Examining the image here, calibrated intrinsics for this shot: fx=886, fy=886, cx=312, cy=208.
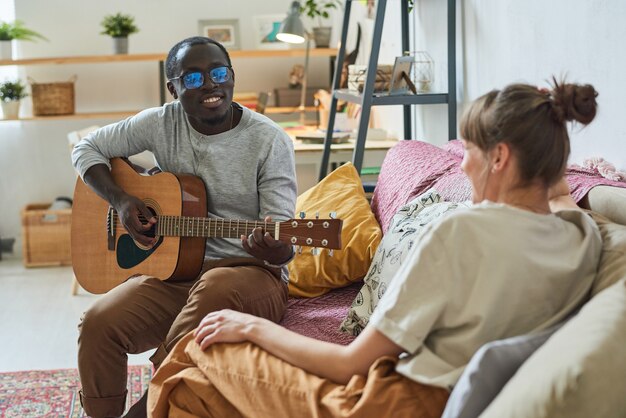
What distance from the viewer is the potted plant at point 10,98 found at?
504cm

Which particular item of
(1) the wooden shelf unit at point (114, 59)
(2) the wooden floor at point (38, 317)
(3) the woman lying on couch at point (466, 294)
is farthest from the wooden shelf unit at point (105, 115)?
(3) the woman lying on couch at point (466, 294)

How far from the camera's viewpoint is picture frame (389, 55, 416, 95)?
329cm

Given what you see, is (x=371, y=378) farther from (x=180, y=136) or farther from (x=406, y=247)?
(x=180, y=136)

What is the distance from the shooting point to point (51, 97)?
5051mm

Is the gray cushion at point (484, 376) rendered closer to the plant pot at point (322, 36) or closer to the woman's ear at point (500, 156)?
the woman's ear at point (500, 156)

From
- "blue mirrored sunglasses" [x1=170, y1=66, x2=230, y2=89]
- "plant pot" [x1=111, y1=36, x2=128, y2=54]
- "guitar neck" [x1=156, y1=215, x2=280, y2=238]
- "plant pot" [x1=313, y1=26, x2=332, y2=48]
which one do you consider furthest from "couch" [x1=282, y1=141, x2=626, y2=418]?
"plant pot" [x1=111, y1=36, x2=128, y2=54]

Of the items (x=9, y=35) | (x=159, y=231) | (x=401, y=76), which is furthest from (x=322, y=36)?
(x=159, y=231)

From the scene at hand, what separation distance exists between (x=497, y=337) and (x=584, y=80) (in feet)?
3.30

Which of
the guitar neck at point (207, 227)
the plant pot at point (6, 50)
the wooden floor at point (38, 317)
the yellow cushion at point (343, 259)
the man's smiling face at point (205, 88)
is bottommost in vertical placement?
the wooden floor at point (38, 317)

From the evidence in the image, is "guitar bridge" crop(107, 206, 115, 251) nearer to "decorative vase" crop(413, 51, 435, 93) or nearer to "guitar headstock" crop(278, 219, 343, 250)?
"guitar headstock" crop(278, 219, 343, 250)

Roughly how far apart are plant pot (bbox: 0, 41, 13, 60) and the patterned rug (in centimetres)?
246

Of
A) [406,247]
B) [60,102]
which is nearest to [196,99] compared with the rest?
[406,247]

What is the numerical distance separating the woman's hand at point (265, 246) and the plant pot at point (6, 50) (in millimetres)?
3442

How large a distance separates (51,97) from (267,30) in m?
1.34
